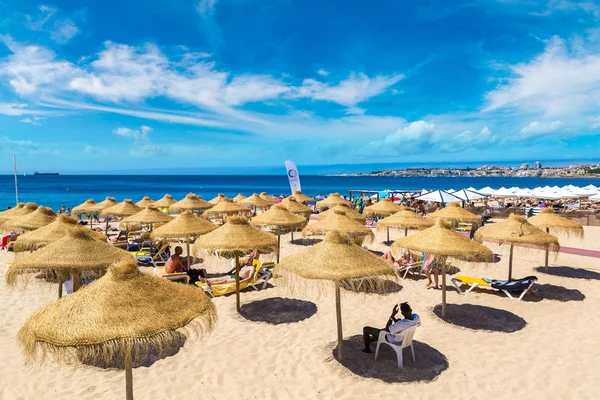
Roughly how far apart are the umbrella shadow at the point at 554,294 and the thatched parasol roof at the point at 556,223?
1.85 metres

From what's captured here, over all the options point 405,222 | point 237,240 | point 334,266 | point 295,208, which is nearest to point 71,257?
→ point 237,240

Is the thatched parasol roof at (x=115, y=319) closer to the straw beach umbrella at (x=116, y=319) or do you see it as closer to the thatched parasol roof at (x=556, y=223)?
the straw beach umbrella at (x=116, y=319)

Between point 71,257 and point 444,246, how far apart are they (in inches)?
256

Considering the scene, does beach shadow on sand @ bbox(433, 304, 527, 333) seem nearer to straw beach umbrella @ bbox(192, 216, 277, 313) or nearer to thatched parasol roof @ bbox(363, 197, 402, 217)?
straw beach umbrella @ bbox(192, 216, 277, 313)

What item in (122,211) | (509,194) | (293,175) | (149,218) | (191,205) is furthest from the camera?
(509,194)

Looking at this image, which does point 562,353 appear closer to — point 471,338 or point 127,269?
point 471,338

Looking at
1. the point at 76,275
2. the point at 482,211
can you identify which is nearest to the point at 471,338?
the point at 76,275

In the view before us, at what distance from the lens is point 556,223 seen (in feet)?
35.2

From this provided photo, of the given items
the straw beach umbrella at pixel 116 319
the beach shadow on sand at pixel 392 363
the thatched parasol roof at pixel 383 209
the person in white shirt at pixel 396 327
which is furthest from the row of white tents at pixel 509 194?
the straw beach umbrella at pixel 116 319

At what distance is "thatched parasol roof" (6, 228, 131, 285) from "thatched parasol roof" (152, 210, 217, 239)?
3042mm

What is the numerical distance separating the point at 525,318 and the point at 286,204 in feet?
35.9

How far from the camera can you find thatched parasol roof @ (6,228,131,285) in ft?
18.9

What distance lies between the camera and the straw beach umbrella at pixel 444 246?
705cm

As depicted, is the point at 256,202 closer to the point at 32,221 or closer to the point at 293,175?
the point at 293,175
